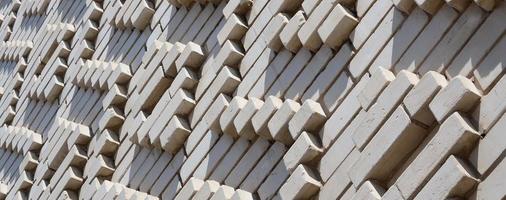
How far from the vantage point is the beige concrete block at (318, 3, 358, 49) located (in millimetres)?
2115

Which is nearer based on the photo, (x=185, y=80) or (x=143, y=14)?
(x=185, y=80)

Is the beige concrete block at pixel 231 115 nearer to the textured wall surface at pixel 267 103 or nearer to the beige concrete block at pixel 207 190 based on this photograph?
the textured wall surface at pixel 267 103

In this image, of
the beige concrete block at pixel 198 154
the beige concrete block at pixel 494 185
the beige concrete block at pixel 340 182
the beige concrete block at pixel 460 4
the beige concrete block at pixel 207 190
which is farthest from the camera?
the beige concrete block at pixel 198 154

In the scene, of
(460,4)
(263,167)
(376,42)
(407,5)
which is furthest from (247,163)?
(460,4)

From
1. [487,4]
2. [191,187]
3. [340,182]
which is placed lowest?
[191,187]

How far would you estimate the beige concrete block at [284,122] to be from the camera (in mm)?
2148

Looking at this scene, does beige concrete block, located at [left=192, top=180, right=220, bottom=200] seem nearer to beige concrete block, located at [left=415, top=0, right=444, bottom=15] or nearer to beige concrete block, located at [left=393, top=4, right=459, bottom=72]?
beige concrete block, located at [left=393, top=4, right=459, bottom=72]

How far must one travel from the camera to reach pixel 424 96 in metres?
1.81

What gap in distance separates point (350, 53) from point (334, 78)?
7 cm

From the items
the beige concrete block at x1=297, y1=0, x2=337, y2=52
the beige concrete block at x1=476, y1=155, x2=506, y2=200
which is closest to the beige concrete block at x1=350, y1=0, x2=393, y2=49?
the beige concrete block at x1=297, y1=0, x2=337, y2=52

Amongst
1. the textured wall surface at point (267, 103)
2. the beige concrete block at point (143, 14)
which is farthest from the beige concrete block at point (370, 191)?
the beige concrete block at point (143, 14)

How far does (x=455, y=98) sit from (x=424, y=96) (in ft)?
0.28

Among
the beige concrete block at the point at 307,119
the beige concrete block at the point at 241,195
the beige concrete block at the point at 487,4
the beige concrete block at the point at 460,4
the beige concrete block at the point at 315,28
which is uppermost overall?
the beige concrete block at the point at 487,4

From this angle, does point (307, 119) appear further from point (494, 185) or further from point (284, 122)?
point (494, 185)
